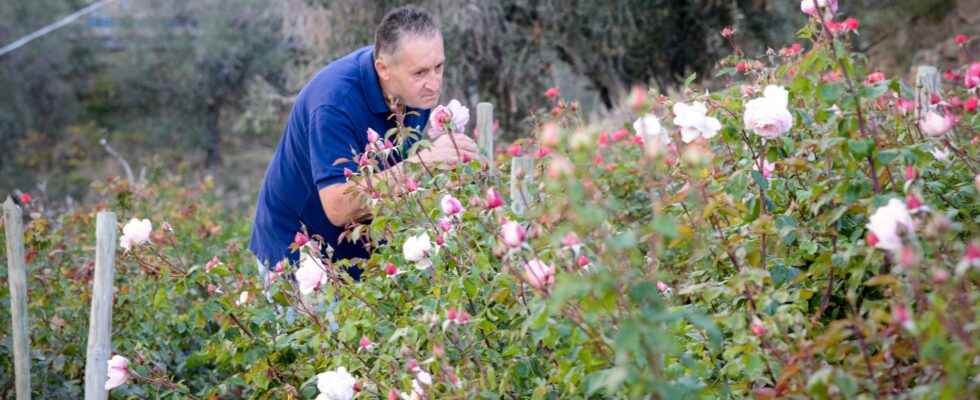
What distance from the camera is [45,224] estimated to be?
4.09 m

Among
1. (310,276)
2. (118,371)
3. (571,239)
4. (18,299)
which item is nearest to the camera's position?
(571,239)

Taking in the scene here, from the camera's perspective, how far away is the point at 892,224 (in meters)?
1.45

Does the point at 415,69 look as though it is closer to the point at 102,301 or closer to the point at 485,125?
the point at 485,125

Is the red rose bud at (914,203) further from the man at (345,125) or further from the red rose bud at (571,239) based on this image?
the man at (345,125)

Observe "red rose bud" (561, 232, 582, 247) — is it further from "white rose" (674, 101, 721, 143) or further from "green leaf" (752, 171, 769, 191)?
"green leaf" (752, 171, 769, 191)

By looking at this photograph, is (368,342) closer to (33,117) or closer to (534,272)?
(534,272)

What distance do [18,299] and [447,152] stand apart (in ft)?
5.15

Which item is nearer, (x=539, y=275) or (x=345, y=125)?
(x=539, y=275)

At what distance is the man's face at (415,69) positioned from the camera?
9.18ft

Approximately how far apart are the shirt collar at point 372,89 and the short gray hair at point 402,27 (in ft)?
0.30

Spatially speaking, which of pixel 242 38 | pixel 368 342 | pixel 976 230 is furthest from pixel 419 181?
pixel 242 38

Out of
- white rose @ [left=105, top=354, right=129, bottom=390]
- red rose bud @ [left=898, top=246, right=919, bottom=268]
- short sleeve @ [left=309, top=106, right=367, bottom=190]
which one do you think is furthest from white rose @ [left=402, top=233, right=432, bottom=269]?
red rose bud @ [left=898, top=246, right=919, bottom=268]

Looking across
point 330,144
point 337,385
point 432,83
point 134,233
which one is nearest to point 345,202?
point 330,144

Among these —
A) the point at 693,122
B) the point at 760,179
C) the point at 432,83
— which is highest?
the point at 432,83
